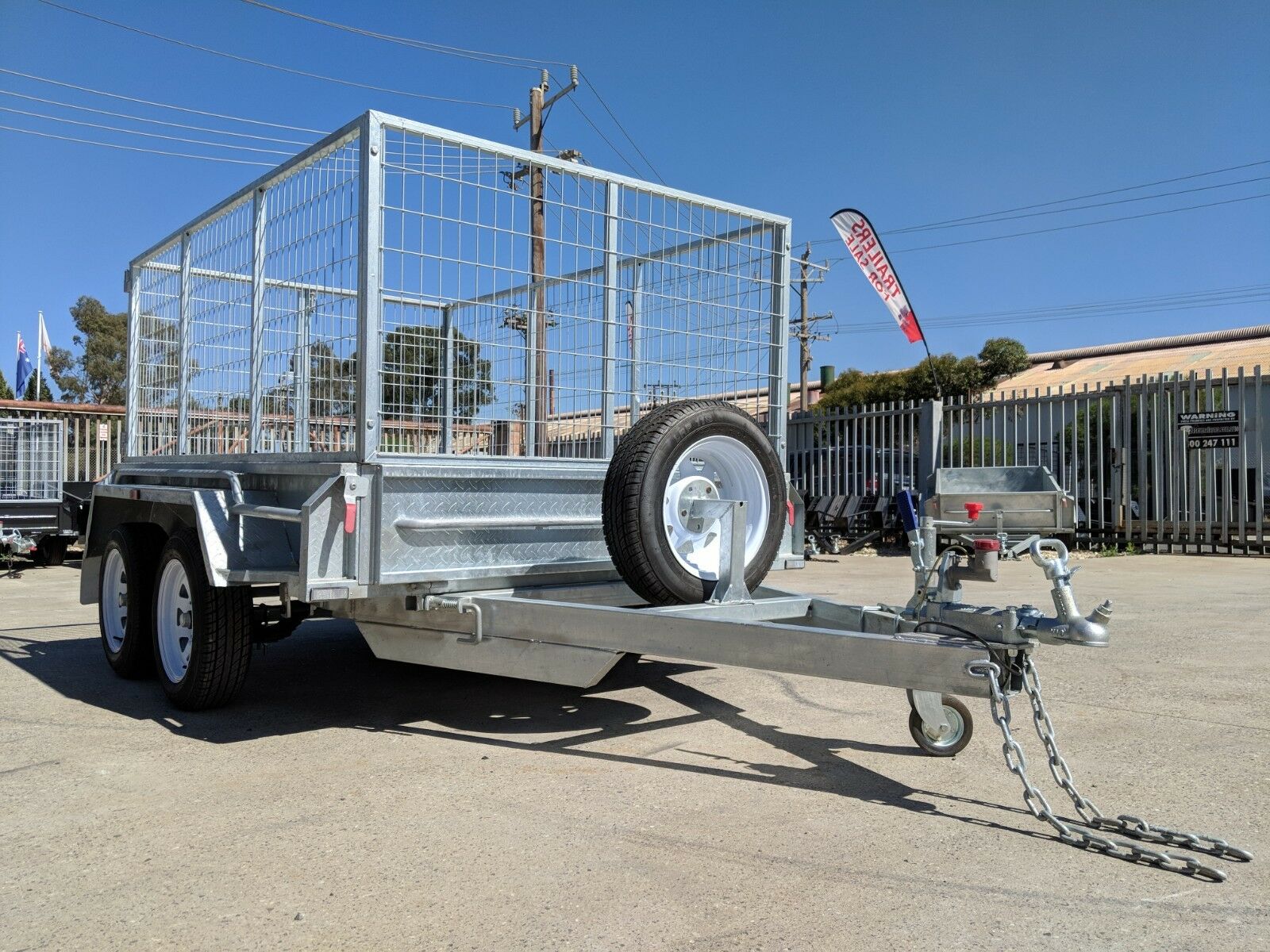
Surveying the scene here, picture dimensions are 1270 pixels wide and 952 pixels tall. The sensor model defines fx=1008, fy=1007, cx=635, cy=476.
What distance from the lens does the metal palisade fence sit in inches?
561

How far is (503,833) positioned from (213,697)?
2.31 metres

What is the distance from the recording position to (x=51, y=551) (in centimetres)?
1424

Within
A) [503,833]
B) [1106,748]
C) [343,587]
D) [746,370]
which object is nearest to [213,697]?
[343,587]

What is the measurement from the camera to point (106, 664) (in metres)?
6.49

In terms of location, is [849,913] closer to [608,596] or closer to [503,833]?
[503,833]

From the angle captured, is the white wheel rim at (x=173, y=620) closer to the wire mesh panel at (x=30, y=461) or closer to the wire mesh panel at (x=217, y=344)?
the wire mesh panel at (x=217, y=344)

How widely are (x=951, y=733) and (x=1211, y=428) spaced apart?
1240cm

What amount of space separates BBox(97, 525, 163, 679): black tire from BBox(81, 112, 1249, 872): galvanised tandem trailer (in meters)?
0.02

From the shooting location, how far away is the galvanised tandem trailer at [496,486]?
13.2ft

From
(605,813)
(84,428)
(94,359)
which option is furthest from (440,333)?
(94,359)

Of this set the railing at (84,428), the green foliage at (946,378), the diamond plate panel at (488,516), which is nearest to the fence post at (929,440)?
the diamond plate panel at (488,516)

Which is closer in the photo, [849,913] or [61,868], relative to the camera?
[849,913]

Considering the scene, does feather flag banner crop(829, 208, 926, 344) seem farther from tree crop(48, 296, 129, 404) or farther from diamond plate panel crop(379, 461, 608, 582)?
tree crop(48, 296, 129, 404)

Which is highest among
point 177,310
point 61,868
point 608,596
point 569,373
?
point 177,310
